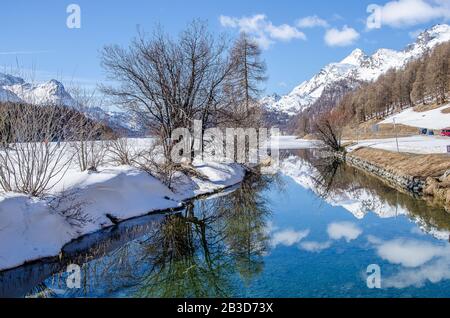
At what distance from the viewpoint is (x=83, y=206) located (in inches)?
528

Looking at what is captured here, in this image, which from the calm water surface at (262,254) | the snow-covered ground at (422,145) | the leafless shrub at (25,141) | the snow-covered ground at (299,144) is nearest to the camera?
the calm water surface at (262,254)

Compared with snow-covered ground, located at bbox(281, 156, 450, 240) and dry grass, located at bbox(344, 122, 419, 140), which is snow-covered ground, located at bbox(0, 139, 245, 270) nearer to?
snow-covered ground, located at bbox(281, 156, 450, 240)

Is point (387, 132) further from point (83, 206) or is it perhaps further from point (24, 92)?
point (24, 92)

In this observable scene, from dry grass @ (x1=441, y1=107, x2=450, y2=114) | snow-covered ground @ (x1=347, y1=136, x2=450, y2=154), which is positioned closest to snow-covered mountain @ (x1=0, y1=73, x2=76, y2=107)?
snow-covered ground @ (x1=347, y1=136, x2=450, y2=154)

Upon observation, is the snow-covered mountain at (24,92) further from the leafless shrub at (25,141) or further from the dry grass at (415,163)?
the dry grass at (415,163)

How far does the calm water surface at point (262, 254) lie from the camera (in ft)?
28.0

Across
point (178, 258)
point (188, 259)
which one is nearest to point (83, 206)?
point (178, 258)

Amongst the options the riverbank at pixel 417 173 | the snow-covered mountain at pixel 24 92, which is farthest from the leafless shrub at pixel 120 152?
the riverbank at pixel 417 173

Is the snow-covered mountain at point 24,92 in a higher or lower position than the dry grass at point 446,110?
lower

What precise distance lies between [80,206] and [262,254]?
6333 millimetres

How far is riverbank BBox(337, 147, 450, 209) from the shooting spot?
17.1 m

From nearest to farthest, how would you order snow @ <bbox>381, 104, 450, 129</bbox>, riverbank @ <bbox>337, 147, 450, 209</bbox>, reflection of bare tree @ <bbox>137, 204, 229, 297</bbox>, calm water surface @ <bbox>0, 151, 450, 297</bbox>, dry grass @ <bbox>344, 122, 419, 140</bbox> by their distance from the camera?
calm water surface @ <bbox>0, 151, 450, 297</bbox> < reflection of bare tree @ <bbox>137, 204, 229, 297</bbox> < riverbank @ <bbox>337, 147, 450, 209</bbox> < dry grass @ <bbox>344, 122, 419, 140</bbox> < snow @ <bbox>381, 104, 450, 129</bbox>

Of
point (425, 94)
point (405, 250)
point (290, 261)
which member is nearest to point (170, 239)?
point (290, 261)

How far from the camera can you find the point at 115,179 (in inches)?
628
